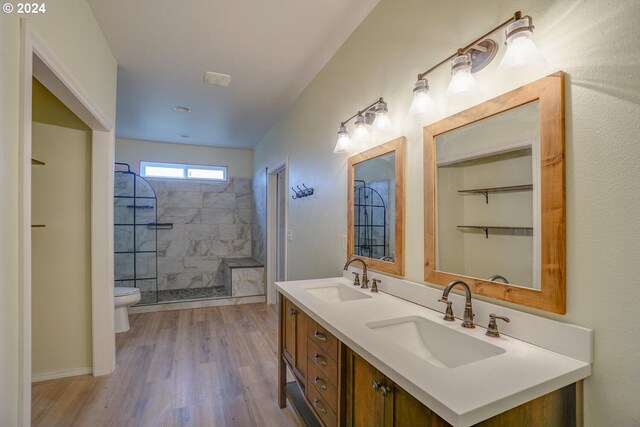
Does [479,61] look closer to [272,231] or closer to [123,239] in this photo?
[272,231]

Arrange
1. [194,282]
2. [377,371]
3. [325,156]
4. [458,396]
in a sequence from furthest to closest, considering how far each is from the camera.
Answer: [194,282]
[325,156]
[377,371]
[458,396]

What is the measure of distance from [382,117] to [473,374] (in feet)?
4.36

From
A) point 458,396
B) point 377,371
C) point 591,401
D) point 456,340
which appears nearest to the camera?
point 458,396

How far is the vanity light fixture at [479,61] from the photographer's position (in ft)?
3.28

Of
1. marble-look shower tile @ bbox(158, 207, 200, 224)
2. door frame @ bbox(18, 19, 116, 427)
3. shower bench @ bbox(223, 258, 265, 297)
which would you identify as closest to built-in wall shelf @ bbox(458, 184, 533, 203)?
door frame @ bbox(18, 19, 116, 427)

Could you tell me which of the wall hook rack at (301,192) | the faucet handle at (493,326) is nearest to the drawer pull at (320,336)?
the faucet handle at (493,326)

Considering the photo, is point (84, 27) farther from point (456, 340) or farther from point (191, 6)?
point (456, 340)

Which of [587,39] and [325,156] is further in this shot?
[325,156]

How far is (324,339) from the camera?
1.35 meters

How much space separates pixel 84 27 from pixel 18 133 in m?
1.15

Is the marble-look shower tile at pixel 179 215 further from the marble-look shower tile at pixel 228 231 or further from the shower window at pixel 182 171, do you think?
the shower window at pixel 182 171

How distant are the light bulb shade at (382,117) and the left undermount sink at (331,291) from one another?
1003 millimetres

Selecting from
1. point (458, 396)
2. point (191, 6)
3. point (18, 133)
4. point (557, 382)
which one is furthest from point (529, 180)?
point (191, 6)

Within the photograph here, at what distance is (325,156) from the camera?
2588mm
